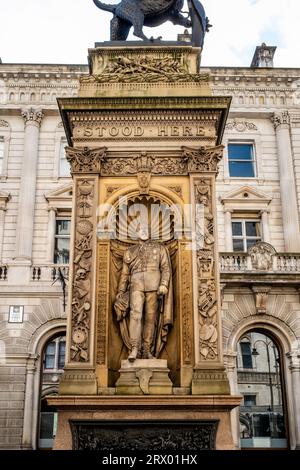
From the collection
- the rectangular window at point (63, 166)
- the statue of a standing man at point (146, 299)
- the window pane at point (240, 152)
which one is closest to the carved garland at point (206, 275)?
the statue of a standing man at point (146, 299)

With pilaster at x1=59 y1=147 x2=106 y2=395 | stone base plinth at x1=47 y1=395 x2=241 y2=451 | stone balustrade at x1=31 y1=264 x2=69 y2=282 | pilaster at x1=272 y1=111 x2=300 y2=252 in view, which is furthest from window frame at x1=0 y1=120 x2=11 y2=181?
stone base plinth at x1=47 y1=395 x2=241 y2=451

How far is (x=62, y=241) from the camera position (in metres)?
28.4

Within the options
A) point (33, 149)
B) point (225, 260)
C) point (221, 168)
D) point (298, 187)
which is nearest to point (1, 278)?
point (33, 149)

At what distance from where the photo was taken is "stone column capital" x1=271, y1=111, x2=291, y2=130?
3038 cm

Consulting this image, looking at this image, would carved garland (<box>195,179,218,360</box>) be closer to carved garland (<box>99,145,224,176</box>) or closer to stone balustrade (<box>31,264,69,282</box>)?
carved garland (<box>99,145,224,176</box>)

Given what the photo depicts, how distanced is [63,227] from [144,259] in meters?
18.4

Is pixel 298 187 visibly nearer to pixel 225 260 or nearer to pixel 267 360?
pixel 225 260

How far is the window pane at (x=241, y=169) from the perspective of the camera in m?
29.9

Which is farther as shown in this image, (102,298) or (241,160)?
(241,160)

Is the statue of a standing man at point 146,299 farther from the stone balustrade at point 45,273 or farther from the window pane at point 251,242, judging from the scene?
the window pane at point 251,242

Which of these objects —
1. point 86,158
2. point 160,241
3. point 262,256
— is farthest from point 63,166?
point 160,241

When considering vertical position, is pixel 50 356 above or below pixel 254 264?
below

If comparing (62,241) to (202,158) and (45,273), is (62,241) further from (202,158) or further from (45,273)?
(202,158)

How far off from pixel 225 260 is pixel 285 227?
4346 mm
